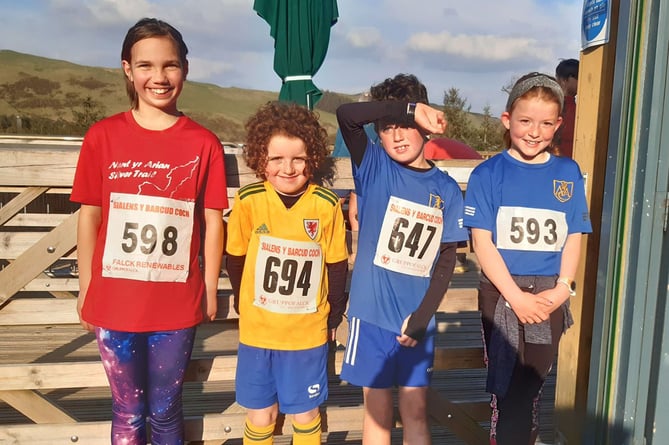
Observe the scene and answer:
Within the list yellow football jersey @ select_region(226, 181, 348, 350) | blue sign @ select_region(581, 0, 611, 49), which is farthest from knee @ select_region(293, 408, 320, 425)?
blue sign @ select_region(581, 0, 611, 49)

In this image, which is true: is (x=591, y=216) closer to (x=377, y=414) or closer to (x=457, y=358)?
(x=457, y=358)

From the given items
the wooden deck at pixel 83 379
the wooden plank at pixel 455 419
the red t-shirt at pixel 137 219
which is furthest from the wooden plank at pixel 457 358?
the red t-shirt at pixel 137 219

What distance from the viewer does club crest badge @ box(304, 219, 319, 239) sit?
2.32 meters

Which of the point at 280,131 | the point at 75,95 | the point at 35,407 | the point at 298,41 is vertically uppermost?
the point at 75,95

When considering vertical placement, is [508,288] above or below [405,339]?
above

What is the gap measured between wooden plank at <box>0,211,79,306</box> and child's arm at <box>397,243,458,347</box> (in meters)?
1.56

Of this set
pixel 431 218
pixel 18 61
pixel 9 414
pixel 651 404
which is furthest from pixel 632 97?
pixel 18 61

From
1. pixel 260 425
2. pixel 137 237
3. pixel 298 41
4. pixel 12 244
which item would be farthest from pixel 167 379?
pixel 12 244

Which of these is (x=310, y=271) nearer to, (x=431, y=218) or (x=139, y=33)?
(x=431, y=218)

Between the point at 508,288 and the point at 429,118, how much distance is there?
0.77 meters

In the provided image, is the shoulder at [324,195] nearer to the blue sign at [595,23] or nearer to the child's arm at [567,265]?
the child's arm at [567,265]

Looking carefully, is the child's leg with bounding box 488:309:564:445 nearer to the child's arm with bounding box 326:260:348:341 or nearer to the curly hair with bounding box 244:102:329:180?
the child's arm with bounding box 326:260:348:341

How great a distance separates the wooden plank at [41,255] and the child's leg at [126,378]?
561 mm

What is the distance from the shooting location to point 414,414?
242cm
